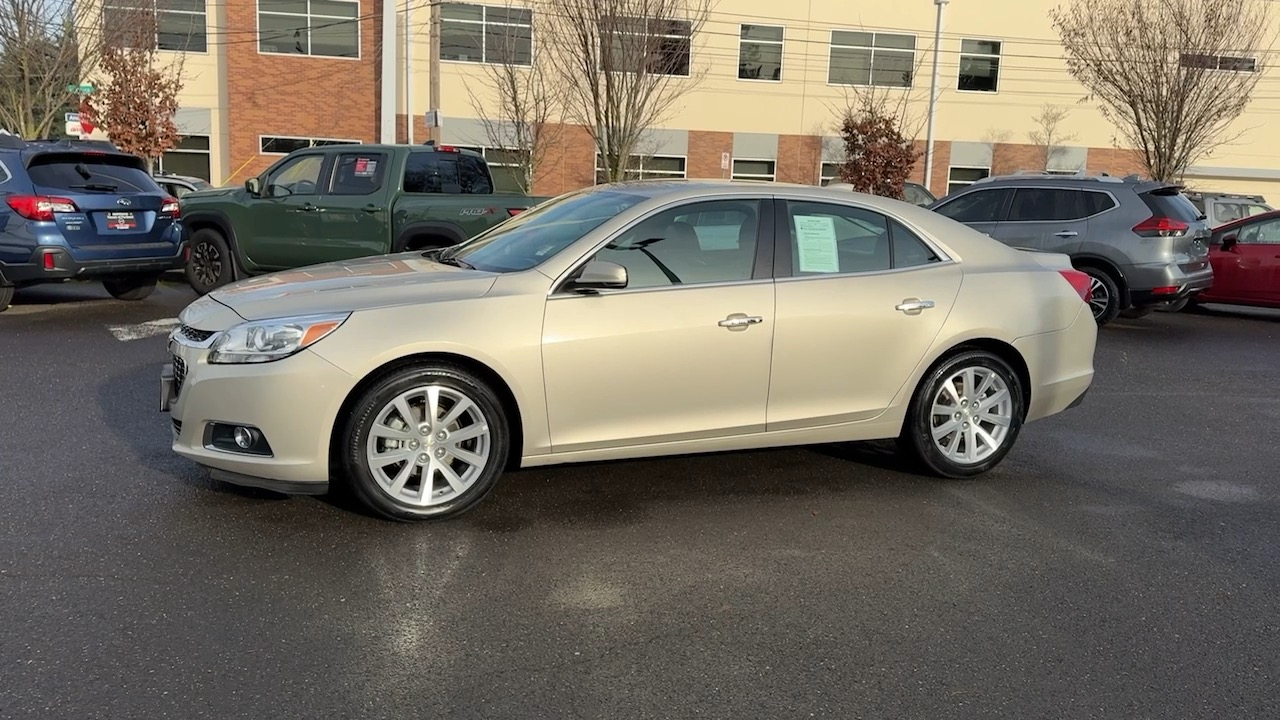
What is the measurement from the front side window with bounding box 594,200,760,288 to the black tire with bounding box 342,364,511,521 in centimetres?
90

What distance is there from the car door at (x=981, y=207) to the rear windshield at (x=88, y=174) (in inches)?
355

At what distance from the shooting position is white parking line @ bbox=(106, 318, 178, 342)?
9555 millimetres

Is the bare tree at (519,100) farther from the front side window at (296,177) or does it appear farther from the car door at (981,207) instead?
the car door at (981,207)

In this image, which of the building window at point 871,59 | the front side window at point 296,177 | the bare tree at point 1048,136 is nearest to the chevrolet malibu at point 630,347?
the front side window at point 296,177

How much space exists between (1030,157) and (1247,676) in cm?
3315

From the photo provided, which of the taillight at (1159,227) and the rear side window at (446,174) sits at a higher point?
the rear side window at (446,174)

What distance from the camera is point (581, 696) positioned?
3.30m

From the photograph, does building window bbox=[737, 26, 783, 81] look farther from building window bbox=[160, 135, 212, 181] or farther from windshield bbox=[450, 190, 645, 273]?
windshield bbox=[450, 190, 645, 273]

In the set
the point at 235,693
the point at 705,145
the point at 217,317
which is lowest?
the point at 235,693

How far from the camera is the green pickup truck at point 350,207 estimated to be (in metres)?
11.4

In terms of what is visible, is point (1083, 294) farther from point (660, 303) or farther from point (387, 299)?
point (387, 299)

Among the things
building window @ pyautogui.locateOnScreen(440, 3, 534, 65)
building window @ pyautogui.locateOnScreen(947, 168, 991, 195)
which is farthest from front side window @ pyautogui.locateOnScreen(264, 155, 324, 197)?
building window @ pyautogui.locateOnScreen(947, 168, 991, 195)

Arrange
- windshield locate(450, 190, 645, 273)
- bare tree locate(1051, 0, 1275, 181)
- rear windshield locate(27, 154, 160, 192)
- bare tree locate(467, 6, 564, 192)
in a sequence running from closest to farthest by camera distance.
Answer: windshield locate(450, 190, 645, 273), rear windshield locate(27, 154, 160, 192), bare tree locate(1051, 0, 1275, 181), bare tree locate(467, 6, 564, 192)

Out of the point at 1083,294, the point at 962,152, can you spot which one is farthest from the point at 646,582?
the point at 962,152
